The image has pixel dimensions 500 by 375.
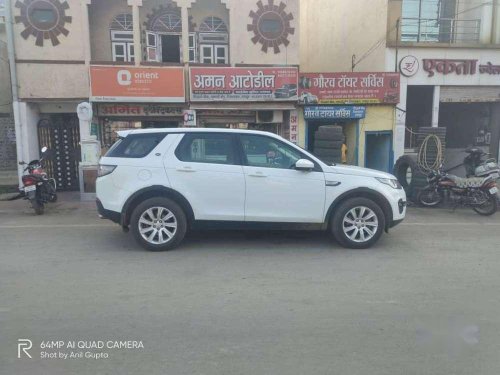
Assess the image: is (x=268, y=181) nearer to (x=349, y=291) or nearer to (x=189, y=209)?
(x=189, y=209)

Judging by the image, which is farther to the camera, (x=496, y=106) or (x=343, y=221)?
(x=496, y=106)

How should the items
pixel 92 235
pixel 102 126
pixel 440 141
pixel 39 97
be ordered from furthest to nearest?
pixel 102 126, pixel 39 97, pixel 440 141, pixel 92 235

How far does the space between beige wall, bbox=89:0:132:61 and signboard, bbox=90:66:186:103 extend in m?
1.50

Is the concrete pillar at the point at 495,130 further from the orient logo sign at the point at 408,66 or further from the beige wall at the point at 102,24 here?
the beige wall at the point at 102,24

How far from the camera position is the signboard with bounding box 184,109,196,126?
1295 centimetres

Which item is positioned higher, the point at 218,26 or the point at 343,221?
the point at 218,26

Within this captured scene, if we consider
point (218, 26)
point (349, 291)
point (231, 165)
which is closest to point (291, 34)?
point (218, 26)

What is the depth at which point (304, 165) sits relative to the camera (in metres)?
5.86

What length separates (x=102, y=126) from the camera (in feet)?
43.5

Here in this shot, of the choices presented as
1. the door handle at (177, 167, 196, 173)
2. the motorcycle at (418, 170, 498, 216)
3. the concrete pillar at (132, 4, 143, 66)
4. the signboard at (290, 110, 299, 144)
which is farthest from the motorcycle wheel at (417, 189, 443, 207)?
the concrete pillar at (132, 4, 143, 66)

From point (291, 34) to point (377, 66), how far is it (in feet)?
10.5

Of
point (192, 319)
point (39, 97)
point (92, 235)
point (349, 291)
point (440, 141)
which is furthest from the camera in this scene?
point (39, 97)

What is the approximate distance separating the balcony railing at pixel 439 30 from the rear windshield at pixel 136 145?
11114mm

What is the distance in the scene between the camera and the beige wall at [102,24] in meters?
13.2
